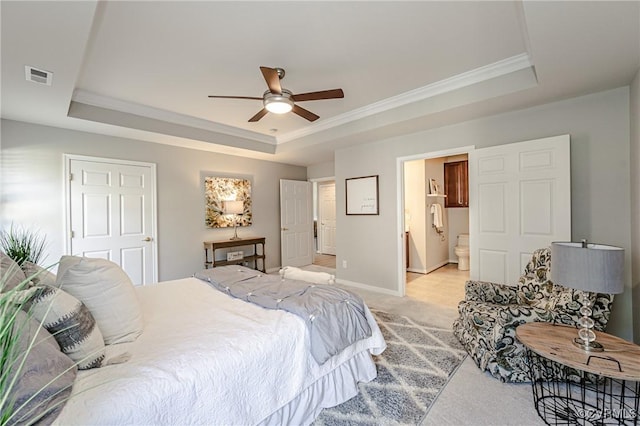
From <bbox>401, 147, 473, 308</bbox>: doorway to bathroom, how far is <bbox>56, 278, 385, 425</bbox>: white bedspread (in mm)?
3540

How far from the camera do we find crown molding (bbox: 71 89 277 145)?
3.08 metres

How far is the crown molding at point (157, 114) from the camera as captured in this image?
308cm

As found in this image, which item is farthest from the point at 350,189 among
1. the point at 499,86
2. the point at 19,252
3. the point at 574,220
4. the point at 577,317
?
→ the point at 19,252

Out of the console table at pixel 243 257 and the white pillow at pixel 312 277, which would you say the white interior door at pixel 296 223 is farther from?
the white pillow at pixel 312 277

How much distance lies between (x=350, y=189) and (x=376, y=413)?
336cm

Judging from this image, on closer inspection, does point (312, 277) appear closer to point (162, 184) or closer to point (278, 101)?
point (278, 101)

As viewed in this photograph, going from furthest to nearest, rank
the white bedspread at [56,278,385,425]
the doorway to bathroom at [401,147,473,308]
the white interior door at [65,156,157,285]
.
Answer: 1. the doorway to bathroom at [401,147,473,308]
2. the white interior door at [65,156,157,285]
3. the white bedspread at [56,278,385,425]

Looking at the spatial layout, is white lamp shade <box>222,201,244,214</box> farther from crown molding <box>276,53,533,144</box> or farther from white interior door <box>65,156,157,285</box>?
crown molding <box>276,53,533,144</box>

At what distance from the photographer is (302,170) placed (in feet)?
21.0

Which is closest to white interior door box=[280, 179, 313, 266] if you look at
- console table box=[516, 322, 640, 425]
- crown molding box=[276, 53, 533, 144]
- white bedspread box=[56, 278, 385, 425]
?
crown molding box=[276, 53, 533, 144]

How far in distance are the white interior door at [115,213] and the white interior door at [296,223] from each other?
8.03 ft

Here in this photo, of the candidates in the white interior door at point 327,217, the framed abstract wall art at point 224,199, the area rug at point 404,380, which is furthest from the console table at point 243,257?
the white interior door at point 327,217

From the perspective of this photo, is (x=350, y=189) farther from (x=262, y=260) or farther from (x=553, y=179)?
(x=553, y=179)

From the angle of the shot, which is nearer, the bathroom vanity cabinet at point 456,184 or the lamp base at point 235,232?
the lamp base at point 235,232
